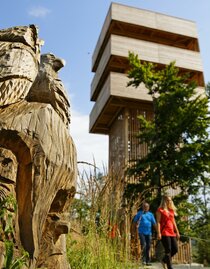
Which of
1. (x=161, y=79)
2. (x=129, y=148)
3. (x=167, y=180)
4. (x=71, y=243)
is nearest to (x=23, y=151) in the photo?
(x=71, y=243)

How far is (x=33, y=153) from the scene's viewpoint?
5.03 feet

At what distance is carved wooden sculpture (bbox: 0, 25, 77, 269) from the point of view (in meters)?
1.52

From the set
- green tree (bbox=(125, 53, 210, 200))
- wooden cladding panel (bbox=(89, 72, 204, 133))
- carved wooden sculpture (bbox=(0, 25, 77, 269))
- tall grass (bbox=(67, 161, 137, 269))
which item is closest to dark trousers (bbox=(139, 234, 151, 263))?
tall grass (bbox=(67, 161, 137, 269))

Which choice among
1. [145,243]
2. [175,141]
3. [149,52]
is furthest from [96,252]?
[149,52]

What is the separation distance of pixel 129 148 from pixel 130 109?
196cm

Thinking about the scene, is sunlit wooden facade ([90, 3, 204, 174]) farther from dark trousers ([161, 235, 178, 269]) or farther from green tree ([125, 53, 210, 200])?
dark trousers ([161, 235, 178, 269])

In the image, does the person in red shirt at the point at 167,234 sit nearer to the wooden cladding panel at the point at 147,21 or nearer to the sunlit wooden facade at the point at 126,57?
the sunlit wooden facade at the point at 126,57

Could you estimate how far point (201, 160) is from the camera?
33.2ft

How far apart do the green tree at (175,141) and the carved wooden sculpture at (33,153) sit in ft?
26.7

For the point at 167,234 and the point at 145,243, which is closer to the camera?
the point at 167,234

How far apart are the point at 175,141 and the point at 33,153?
9260 mm

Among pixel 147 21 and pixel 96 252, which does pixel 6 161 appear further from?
pixel 147 21

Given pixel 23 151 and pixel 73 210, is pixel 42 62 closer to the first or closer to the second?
pixel 23 151

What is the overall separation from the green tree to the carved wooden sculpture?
26.7 feet
